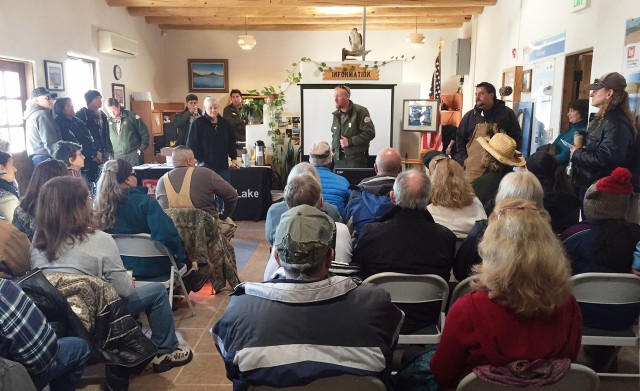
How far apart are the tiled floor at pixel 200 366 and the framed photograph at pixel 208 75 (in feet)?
26.3

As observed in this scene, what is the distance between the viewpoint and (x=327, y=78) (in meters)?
7.65

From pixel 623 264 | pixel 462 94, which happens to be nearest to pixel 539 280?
pixel 623 264

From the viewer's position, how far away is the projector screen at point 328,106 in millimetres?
7699

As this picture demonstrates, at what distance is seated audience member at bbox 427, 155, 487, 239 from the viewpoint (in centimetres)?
269

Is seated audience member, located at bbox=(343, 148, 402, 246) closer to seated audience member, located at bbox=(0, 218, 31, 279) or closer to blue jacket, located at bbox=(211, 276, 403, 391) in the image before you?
blue jacket, located at bbox=(211, 276, 403, 391)

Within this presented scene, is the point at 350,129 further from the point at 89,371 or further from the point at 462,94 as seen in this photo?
the point at 462,94

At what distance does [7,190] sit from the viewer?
3.09m

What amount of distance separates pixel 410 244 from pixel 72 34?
6531mm

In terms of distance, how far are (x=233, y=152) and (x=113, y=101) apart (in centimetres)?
232

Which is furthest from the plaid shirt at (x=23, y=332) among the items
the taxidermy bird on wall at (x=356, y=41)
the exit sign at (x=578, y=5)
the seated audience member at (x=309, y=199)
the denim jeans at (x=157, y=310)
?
the taxidermy bird on wall at (x=356, y=41)

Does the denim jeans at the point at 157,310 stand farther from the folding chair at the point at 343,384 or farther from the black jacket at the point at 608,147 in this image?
the black jacket at the point at 608,147

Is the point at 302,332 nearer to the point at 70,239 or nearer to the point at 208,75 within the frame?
the point at 70,239

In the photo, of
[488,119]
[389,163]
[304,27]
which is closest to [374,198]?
[389,163]

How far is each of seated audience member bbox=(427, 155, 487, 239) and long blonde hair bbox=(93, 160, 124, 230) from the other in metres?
1.82
